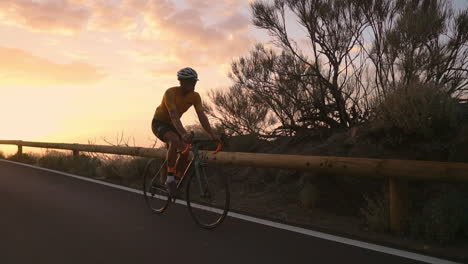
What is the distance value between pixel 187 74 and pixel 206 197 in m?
1.70

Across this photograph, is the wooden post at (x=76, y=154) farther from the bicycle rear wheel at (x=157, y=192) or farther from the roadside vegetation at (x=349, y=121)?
the bicycle rear wheel at (x=157, y=192)

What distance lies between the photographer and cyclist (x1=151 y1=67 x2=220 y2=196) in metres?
6.61

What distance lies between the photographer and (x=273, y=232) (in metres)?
6.31

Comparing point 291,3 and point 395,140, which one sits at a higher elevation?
point 291,3

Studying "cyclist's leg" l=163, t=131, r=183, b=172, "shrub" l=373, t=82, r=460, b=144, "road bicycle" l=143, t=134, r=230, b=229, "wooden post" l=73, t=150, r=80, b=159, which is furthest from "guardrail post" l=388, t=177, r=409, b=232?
"wooden post" l=73, t=150, r=80, b=159

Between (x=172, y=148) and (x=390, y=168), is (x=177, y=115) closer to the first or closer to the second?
(x=172, y=148)

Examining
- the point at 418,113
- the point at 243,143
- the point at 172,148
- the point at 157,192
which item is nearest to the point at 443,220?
the point at 418,113

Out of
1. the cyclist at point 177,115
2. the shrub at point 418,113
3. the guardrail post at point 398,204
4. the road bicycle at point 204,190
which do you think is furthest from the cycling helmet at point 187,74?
the shrub at point 418,113

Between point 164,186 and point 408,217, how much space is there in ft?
11.8

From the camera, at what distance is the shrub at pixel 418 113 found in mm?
7980

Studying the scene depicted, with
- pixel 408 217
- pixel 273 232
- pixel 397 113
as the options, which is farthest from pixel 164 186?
pixel 397 113

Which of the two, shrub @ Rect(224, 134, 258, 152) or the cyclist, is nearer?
the cyclist

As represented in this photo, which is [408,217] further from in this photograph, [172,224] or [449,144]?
[172,224]

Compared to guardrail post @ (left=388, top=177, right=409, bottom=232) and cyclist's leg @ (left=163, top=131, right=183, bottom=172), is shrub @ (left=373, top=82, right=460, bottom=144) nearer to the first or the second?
guardrail post @ (left=388, top=177, right=409, bottom=232)
